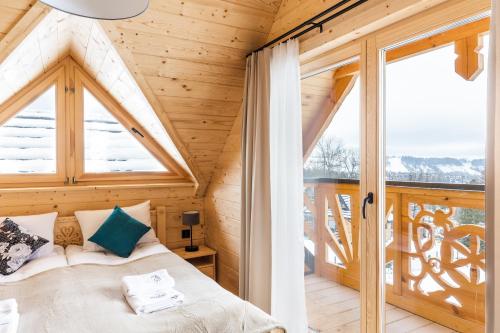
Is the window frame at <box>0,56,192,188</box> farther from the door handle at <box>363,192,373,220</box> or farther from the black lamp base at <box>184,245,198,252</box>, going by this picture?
the door handle at <box>363,192,373,220</box>

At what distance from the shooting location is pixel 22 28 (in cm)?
212

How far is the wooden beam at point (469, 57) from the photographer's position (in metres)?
1.46

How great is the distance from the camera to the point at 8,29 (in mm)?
2123

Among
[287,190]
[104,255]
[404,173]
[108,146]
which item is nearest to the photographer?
[404,173]

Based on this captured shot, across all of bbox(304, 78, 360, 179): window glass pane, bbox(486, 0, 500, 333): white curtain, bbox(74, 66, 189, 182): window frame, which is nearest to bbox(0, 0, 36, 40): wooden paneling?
bbox(74, 66, 189, 182): window frame

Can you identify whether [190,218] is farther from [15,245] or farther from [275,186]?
[15,245]

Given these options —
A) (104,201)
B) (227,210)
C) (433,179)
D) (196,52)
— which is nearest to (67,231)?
(104,201)

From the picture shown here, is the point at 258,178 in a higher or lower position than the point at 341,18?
lower

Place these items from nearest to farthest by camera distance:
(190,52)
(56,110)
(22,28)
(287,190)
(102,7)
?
1. (102,7)
2. (22,28)
3. (287,190)
4. (190,52)
5. (56,110)

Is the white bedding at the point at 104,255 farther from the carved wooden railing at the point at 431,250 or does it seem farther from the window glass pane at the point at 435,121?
the window glass pane at the point at 435,121

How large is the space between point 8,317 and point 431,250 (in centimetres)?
202

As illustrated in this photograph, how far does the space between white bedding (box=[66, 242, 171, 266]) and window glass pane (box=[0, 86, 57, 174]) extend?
2.82ft

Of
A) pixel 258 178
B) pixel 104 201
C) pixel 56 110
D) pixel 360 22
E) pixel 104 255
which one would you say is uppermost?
pixel 360 22

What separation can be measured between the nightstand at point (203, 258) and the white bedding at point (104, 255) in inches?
18.0
